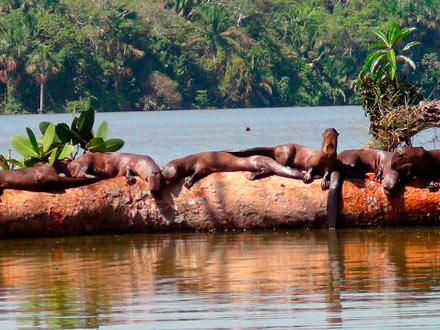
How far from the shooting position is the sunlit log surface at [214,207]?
1579 cm

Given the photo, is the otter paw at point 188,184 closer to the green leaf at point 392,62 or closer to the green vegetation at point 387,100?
the green vegetation at point 387,100

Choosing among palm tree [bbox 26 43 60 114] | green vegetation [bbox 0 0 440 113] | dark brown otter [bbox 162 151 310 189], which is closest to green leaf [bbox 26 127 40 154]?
dark brown otter [bbox 162 151 310 189]

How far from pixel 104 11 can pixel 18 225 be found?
8044 centimetres

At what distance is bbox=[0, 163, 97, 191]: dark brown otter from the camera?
15797mm

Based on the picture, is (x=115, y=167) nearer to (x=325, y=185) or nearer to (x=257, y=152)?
(x=257, y=152)

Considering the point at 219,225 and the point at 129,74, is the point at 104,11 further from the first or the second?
the point at 219,225

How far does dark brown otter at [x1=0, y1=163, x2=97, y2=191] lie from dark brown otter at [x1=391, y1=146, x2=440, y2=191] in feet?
12.8

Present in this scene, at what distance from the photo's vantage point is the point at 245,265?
13.4 metres

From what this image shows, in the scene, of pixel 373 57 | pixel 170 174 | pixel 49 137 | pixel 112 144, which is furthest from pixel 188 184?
pixel 373 57

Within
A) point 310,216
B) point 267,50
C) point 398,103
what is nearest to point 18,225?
point 310,216

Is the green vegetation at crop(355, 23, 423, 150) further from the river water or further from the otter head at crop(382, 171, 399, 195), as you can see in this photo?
the river water

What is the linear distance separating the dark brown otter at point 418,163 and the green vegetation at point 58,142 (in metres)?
3.96

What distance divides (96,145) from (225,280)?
17.7ft

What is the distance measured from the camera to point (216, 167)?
16.3 meters
